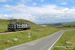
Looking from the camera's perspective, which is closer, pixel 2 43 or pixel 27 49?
pixel 27 49

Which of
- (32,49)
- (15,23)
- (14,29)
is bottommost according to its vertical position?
(32,49)

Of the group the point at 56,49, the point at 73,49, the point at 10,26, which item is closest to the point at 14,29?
the point at 10,26

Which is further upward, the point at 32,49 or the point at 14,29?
the point at 14,29

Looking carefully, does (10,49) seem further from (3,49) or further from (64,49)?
(64,49)

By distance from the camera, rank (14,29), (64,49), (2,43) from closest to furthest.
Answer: (64,49)
(2,43)
(14,29)

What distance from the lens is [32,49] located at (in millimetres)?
14156

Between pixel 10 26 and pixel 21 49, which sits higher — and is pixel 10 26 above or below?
above

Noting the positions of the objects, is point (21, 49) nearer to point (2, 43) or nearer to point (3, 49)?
point (3, 49)

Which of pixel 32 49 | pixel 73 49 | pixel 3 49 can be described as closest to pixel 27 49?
pixel 32 49

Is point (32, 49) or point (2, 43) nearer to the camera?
point (32, 49)

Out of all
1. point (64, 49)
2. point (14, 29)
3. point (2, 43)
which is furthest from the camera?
point (14, 29)

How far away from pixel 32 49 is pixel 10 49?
393 cm

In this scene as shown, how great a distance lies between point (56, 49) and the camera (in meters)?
13.8

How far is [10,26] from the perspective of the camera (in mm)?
27656
